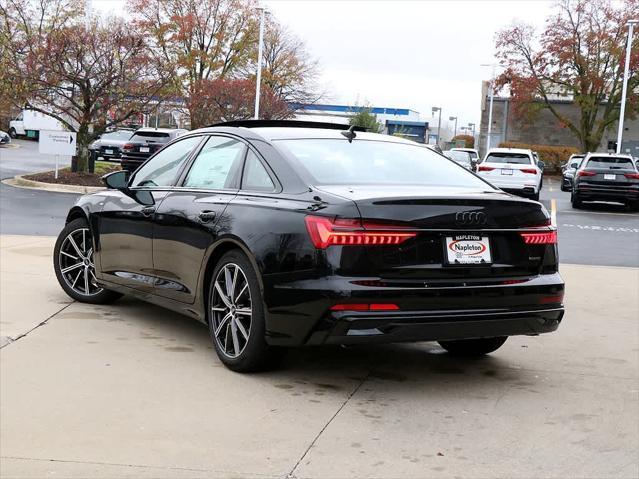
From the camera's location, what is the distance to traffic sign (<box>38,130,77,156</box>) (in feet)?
78.3

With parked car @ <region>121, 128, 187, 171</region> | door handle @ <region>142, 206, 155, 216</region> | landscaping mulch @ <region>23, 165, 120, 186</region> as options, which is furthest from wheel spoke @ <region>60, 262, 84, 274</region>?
parked car @ <region>121, 128, 187, 171</region>

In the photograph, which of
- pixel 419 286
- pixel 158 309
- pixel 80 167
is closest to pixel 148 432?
pixel 419 286

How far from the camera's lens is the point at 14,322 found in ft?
20.8

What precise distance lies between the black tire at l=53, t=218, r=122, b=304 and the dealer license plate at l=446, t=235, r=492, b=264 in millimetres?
3437

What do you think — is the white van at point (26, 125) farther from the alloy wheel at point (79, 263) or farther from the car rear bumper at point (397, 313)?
the car rear bumper at point (397, 313)

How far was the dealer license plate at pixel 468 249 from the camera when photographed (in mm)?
4816

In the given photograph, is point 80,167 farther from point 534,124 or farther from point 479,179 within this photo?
point 534,124

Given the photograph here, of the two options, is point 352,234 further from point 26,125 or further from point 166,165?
point 26,125

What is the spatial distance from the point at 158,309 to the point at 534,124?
2231 inches

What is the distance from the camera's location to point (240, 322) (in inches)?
204

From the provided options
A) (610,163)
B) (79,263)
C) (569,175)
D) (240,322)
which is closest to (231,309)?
(240,322)

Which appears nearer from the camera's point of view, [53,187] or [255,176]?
[255,176]

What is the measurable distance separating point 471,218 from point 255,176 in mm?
1421

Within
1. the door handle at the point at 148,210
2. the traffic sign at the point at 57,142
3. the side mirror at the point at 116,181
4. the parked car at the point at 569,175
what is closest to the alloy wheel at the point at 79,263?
the side mirror at the point at 116,181
